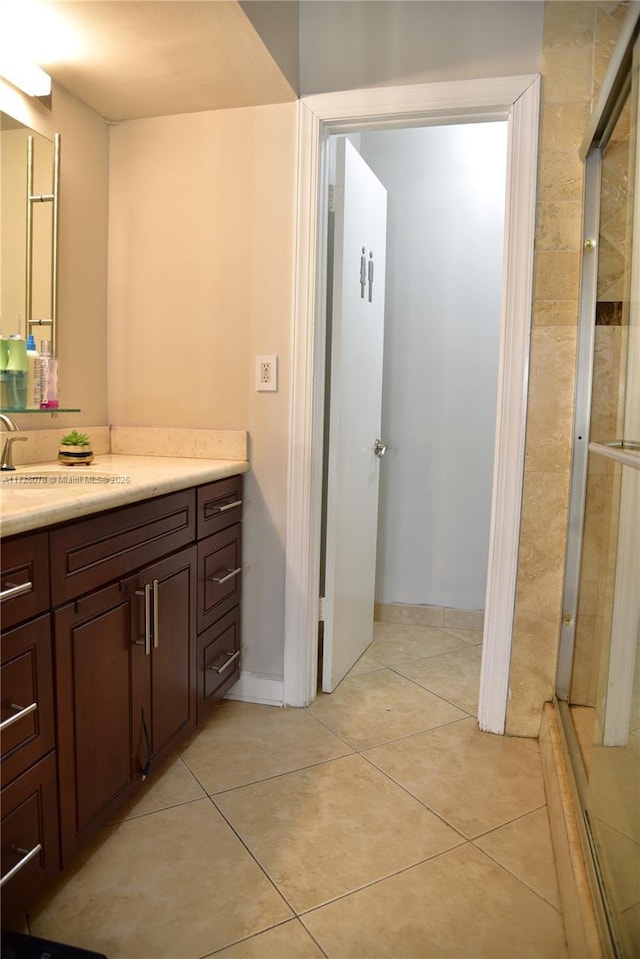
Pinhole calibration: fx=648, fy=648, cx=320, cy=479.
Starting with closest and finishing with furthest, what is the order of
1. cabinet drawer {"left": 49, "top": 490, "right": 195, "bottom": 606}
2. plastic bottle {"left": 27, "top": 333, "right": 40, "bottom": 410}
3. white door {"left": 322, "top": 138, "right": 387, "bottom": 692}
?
cabinet drawer {"left": 49, "top": 490, "right": 195, "bottom": 606} → plastic bottle {"left": 27, "top": 333, "right": 40, "bottom": 410} → white door {"left": 322, "top": 138, "right": 387, "bottom": 692}

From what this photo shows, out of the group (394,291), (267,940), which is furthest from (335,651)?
(394,291)

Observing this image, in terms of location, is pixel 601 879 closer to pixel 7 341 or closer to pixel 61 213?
pixel 7 341

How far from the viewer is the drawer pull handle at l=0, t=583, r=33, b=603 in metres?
1.11

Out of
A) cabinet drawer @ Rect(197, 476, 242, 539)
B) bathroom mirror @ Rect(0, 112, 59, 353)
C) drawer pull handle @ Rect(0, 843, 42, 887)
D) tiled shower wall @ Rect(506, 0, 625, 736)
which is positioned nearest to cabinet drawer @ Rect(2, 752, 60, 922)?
drawer pull handle @ Rect(0, 843, 42, 887)

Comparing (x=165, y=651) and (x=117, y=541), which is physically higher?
(x=117, y=541)

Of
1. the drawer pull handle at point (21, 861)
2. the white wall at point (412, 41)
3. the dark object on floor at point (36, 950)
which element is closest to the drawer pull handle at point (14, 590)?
the drawer pull handle at point (21, 861)

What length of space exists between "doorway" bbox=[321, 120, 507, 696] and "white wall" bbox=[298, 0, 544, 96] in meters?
0.81

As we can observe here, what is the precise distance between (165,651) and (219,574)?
1.32ft

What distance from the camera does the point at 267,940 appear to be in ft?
4.24

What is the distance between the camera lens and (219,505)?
80.7 inches

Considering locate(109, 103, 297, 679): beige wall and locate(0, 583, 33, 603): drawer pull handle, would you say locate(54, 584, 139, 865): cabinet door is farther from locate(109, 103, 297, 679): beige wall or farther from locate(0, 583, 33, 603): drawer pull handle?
locate(109, 103, 297, 679): beige wall

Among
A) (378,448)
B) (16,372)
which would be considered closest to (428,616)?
(378,448)

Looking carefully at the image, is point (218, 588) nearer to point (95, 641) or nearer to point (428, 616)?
point (95, 641)

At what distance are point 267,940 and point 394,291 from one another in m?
2.64
